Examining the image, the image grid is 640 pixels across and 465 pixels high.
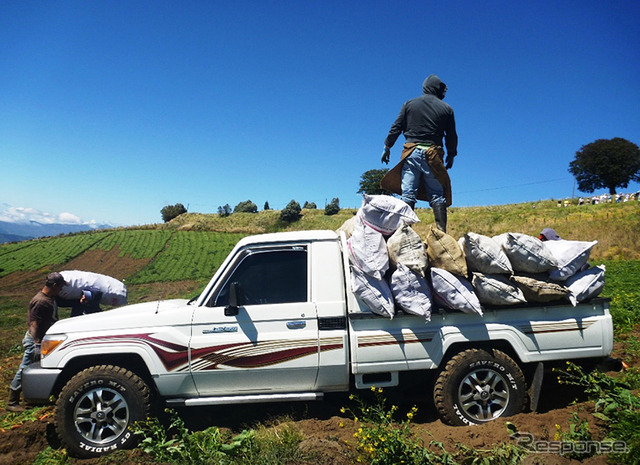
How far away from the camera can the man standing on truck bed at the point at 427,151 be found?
5.09 m

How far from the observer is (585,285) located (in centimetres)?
394

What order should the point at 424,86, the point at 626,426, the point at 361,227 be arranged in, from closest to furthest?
the point at 626,426, the point at 361,227, the point at 424,86

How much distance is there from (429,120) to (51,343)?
16.5 ft

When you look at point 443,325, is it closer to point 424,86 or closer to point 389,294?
point 389,294

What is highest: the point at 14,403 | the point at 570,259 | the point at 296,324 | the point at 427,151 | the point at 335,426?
the point at 427,151

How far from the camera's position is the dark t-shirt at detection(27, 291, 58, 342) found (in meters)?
5.35

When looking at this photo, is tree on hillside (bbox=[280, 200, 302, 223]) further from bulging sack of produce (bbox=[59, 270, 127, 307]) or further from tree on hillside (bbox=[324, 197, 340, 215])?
bulging sack of produce (bbox=[59, 270, 127, 307])

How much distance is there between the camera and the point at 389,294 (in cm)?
383

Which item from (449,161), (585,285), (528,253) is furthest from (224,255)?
(585,285)

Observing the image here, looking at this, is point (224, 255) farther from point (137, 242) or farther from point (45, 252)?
point (45, 252)

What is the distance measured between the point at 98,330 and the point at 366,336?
274 centimetres

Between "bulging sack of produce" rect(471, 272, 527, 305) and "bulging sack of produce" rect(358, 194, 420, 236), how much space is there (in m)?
0.86

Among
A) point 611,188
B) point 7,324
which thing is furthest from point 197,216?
point 611,188

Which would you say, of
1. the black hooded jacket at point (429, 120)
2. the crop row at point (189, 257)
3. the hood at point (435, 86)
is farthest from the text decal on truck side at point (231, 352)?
the crop row at point (189, 257)
